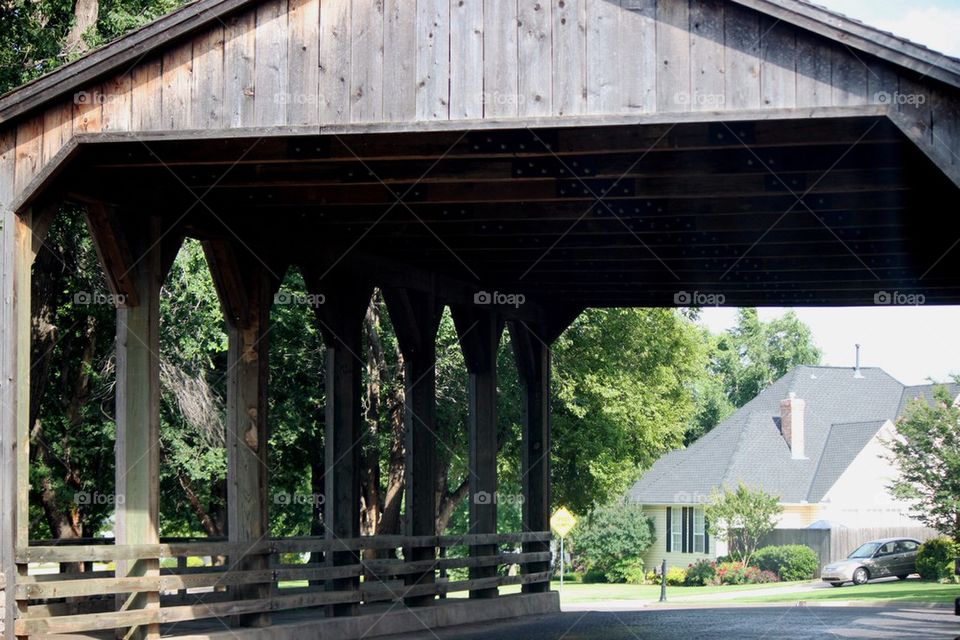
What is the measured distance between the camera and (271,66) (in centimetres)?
1075

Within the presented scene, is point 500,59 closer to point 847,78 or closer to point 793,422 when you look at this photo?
point 847,78

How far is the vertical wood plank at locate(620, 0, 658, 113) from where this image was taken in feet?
33.1

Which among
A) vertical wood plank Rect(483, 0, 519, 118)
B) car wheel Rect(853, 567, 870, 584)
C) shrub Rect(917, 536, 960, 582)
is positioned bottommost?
car wheel Rect(853, 567, 870, 584)

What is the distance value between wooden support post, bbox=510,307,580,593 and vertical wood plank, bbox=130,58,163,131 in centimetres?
1066

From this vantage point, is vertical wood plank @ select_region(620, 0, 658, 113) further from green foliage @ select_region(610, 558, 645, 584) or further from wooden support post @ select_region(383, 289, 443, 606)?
green foliage @ select_region(610, 558, 645, 584)

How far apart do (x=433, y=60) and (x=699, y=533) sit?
41.7 meters

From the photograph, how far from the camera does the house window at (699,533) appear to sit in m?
49.8

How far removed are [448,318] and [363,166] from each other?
18.2 meters

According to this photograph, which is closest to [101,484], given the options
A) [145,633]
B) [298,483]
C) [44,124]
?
[298,483]

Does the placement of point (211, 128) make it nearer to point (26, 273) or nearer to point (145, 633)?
point (26, 273)

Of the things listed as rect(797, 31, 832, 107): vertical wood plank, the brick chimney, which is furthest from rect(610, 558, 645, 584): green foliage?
rect(797, 31, 832, 107): vertical wood plank

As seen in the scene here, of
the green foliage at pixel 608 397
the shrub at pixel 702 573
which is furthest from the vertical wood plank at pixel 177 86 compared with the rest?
the shrub at pixel 702 573

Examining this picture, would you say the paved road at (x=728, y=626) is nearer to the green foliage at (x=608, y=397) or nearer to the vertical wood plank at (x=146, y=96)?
the vertical wood plank at (x=146, y=96)

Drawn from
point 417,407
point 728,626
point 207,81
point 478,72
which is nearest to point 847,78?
point 478,72
